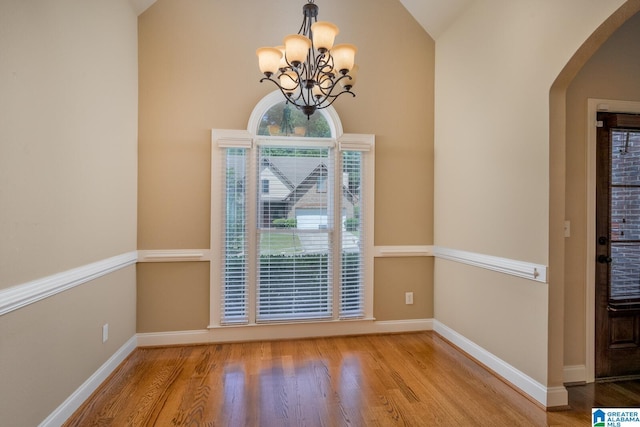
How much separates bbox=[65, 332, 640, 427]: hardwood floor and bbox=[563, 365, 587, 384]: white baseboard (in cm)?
6

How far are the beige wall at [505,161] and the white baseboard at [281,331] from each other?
49cm

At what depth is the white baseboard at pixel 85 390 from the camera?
1978mm

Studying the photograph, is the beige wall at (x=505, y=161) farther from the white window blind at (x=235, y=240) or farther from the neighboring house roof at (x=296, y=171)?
the white window blind at (x=235, y=240)

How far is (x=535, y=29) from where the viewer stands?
91.7 inches

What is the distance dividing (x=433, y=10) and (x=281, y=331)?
3726mm

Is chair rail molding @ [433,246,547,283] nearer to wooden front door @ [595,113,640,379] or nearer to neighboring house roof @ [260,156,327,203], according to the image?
wooden front door @ [595,113,640,379]

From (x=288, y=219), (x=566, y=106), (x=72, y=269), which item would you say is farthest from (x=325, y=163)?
(x=72, y=269)

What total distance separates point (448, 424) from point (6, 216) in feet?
8.95

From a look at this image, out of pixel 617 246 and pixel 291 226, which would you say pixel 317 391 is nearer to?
pixel 291 226

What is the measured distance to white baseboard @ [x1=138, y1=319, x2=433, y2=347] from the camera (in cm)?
326

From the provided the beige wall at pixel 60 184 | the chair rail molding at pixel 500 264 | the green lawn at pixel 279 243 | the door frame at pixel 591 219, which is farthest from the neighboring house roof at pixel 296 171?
the door frame at pixel 591 219

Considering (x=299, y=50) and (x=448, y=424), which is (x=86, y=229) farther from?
(x=448, y=424)

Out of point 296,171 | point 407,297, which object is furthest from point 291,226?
point 407,297

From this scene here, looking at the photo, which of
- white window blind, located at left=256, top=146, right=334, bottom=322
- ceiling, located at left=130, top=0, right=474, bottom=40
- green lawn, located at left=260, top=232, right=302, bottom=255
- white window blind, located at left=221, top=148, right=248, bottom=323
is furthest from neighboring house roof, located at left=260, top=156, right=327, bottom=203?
ceiling, located at left=130, top=0, right=474, bottom=40
